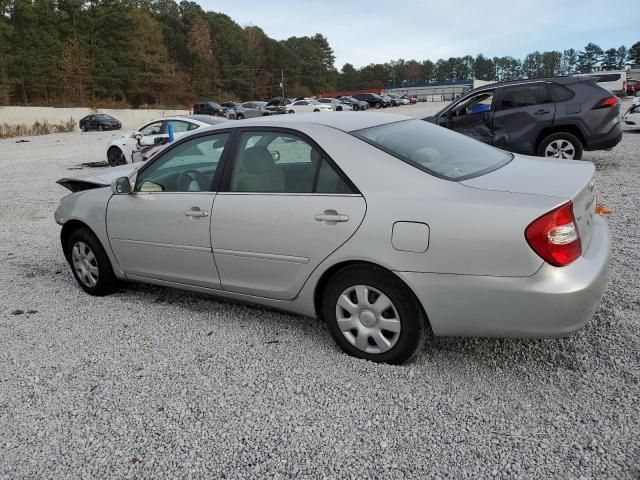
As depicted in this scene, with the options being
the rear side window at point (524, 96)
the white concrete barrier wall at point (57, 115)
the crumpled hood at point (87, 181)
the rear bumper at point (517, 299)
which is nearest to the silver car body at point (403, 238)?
the rear bumper at point (517, 299)

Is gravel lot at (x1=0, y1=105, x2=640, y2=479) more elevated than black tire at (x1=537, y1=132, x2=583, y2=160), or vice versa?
black tire at (x1=537, y1=132, x2=583, y2=160)

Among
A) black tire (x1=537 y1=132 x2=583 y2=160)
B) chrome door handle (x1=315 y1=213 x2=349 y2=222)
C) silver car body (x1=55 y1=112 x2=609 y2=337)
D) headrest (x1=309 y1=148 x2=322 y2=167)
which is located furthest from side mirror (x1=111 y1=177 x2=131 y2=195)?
black tire (x1=537 y1=132 x2=583 y2=160)

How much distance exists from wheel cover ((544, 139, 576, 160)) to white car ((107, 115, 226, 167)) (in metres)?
7.45

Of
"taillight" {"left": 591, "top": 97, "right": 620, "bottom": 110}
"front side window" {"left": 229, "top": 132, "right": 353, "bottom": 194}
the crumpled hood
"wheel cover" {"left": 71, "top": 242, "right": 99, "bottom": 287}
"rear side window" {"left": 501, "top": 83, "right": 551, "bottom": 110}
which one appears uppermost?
"rear side window" {"left": 501, "top": 83, "right": 551, "bottom": 110}

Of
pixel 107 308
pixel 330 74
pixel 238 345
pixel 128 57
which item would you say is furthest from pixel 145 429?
pixel 330 74

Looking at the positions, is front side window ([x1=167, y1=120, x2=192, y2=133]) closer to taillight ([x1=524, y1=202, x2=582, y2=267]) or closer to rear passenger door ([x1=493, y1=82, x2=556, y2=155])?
rear passenger door ([x1=493, y1=82, x2=556, y2=155])

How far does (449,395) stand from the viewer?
2.92 metres

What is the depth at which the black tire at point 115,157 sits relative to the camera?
15.3 meters

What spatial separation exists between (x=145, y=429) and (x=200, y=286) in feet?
4.50

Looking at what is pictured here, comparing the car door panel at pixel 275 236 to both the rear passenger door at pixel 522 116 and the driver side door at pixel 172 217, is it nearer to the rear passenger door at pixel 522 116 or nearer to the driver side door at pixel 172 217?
the driver side door at pixel 172 217

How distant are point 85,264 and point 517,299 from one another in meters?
3.77

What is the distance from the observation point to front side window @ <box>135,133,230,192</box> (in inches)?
153

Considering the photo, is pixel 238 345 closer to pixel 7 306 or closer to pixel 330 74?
pixel 7 306

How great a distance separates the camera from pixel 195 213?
3793mm
